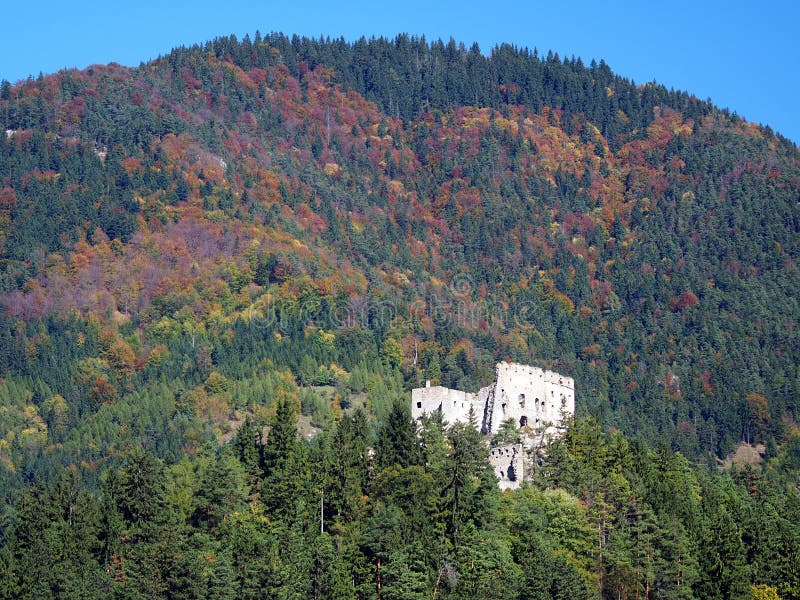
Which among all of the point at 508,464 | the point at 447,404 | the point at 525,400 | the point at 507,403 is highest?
the point at 525,400

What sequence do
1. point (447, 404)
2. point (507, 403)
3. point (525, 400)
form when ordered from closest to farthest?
point (507, 403), point (525, 400), point (447, 404)

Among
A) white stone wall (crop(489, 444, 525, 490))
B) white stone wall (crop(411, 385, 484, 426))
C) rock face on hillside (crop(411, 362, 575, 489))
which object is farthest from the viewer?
white stone wall (crop(411, 385, 484, 426))

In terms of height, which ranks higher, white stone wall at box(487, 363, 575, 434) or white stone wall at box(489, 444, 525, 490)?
white stone wall at box(487, 363, 575, 434)

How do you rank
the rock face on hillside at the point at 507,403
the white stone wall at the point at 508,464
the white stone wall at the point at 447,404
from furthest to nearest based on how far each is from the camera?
the white stone wall at the point at 447,404 → the rock face on hillside at the point at 507,403 → the white stone wall at the point at 508,464

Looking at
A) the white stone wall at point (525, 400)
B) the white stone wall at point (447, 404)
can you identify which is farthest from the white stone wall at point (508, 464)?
the white stone wall at point (447, 404)

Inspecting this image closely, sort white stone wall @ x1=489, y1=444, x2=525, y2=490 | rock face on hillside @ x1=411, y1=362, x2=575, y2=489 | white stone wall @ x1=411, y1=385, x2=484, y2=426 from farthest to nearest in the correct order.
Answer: white stone wall @ x1=411, y1=385, x2=484, y2=426 < rock face on hillside @ x1=411, y1=362, x2=575, y2=489 < white stone wall @ x1=489, y1=444, x2=525, y2=490

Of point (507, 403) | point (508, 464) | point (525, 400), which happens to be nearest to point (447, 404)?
point (507, 403)

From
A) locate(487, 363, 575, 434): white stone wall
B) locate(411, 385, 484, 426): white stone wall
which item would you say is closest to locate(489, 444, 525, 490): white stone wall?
locate(487, 363, 575, 434): white stone wall

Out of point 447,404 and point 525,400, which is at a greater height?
point 525,400

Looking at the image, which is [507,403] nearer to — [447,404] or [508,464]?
[447,404]

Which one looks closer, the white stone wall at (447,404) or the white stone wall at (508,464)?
the white stone wall at (508,464)

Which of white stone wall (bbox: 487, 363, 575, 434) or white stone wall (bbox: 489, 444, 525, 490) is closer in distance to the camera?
white stone wall (bbox: 489, 444, 525, 490)

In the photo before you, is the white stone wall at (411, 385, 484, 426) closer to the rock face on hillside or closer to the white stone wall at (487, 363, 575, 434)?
the rock face on hillside

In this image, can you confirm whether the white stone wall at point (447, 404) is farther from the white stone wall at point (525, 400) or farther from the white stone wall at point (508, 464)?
the white stone wall at point (508, 464)
